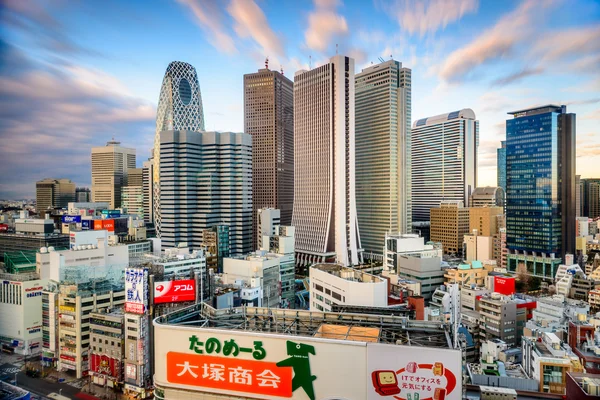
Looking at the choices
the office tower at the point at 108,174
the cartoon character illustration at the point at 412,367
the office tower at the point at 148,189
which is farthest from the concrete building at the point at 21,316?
the office tower at the point at 108,174

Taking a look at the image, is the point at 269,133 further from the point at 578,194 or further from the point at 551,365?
the point at 551,365

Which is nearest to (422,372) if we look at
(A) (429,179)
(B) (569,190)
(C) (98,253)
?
(C) (98,253)

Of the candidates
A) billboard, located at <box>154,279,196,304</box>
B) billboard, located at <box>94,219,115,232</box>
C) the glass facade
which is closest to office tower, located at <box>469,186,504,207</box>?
the glass facade

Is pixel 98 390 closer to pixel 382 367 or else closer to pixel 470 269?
pixel 382 367

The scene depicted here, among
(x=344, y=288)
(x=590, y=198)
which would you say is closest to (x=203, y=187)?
(x=344, y=288)

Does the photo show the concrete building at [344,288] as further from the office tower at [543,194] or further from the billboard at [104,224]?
the billboard at [104,224]

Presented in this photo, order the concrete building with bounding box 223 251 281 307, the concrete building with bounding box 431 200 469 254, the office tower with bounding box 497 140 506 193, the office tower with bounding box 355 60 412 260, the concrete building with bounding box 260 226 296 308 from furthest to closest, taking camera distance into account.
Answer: the office tower with bounding box 497 140 506 193
the concrete building with bounding box 431 200 469 254
the office tower with bounding box 355 60 412 260
the concrete building with bounding box 260 226 296 308
the concrete building with bounding box 223 251 281 307

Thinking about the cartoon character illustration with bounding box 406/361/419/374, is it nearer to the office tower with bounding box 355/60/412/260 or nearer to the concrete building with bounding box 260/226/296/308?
the concrete building with bounding box 260/226/296/308
